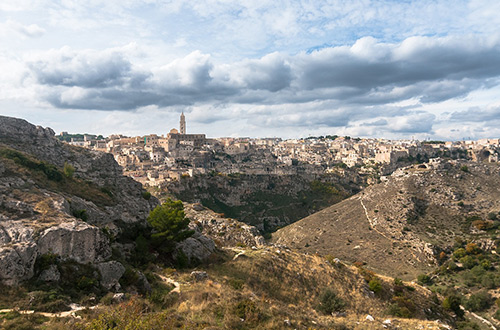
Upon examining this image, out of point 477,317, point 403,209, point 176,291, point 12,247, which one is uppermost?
point 12,247

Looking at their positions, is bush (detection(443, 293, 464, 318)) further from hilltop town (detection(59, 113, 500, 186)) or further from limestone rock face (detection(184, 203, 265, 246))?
hilltop town (detection(59, 113, 500, 186))

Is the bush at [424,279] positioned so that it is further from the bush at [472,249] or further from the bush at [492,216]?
the bush at [492,216]

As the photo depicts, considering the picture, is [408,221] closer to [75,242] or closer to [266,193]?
[266,193]

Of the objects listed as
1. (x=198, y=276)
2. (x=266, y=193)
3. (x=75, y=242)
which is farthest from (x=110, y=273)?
(x=266, y=193)

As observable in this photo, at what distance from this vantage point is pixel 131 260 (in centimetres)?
2488

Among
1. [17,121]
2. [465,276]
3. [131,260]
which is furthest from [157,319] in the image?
[465,276]

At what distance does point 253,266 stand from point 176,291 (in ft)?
34.7

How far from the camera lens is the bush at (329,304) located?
24.0m

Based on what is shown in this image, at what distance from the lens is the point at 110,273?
19000 mm

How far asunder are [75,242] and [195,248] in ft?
40.9

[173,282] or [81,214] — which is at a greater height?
[81,214]

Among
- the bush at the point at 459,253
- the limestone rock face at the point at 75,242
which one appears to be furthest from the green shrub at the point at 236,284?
the bush at the point at 459,253

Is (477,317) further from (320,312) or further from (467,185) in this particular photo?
(467,185)

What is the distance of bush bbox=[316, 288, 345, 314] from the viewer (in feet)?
78.7
